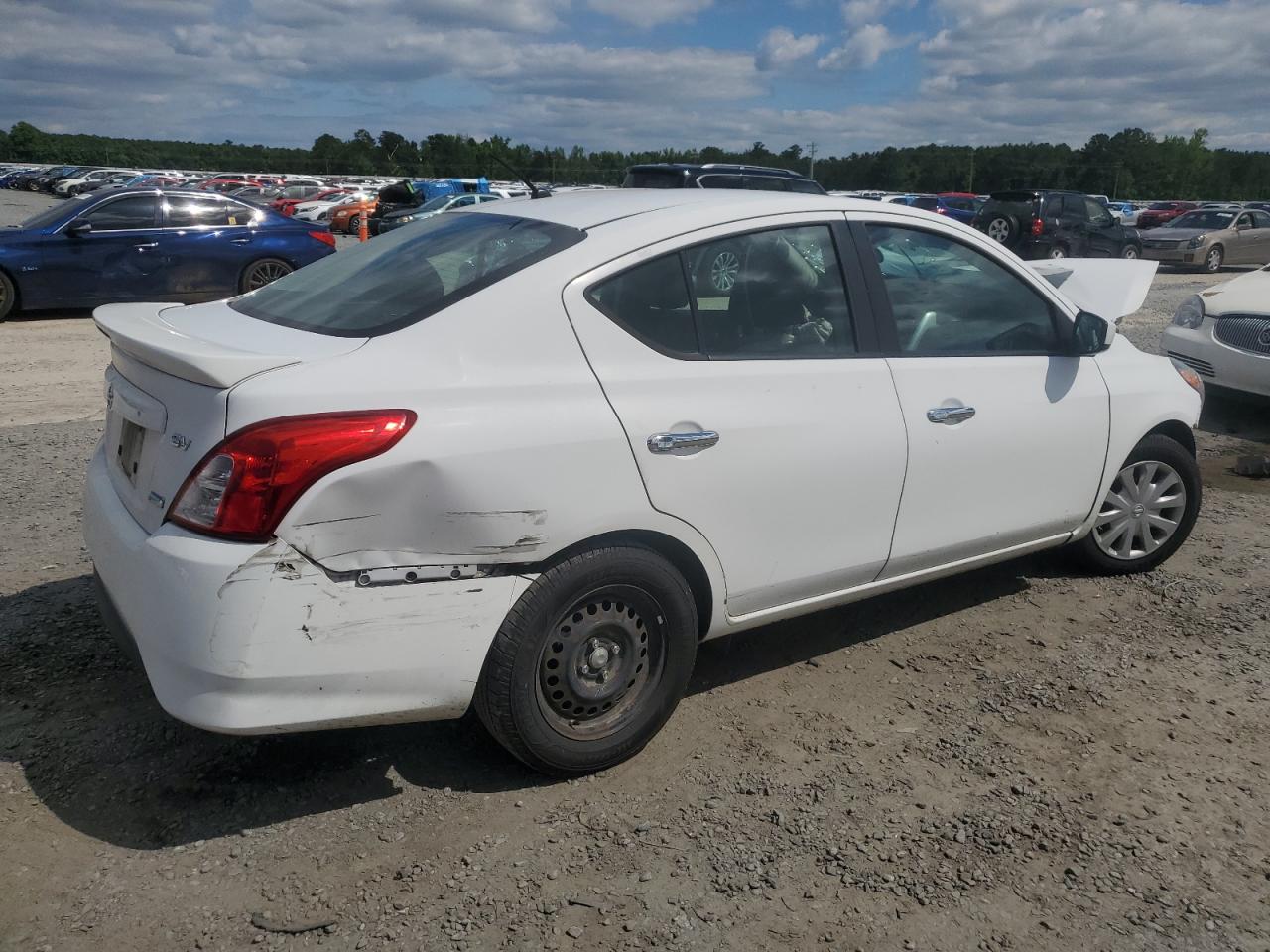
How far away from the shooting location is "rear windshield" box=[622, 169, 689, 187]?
36.1 ft

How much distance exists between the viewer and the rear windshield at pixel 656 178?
1101 centimetres

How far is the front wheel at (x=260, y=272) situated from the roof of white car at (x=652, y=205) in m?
9.83

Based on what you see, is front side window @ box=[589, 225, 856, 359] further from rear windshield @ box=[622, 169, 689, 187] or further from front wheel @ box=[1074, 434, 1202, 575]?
rear windshield @ box=[622, 169, 689, 187]

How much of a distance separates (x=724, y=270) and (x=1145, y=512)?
2.56 m

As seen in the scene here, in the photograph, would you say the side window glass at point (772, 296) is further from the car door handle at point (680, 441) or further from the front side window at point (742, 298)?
the car door handle at point (680, 441)

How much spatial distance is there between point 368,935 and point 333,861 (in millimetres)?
307

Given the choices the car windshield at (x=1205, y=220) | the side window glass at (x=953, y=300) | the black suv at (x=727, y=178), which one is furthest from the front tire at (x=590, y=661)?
the car windshield at (x=1205, y=220)

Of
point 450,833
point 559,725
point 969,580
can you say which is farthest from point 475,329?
A: point 969,580

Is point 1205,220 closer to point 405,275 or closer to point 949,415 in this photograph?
point 949,415

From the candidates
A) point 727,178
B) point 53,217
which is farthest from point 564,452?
point 53,217

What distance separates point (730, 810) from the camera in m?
2.99

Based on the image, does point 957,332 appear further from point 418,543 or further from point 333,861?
point 333,861

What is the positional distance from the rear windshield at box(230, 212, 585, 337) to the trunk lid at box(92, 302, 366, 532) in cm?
11

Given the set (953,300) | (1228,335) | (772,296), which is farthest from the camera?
(1228,335)
